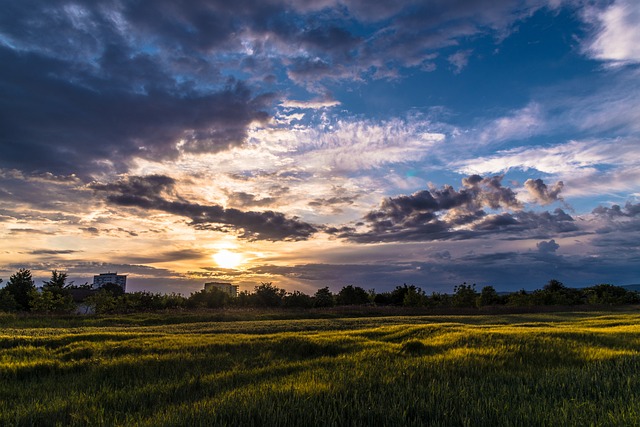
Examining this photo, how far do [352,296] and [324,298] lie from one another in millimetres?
5514

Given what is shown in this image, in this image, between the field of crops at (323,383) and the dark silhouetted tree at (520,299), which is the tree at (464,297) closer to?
the dark silhouetted tree at (520,299)

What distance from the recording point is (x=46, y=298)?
47.5 meters

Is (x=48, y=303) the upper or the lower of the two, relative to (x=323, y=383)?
upper

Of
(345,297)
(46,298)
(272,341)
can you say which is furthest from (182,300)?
(272,341)

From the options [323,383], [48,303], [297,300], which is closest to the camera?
[323,383]

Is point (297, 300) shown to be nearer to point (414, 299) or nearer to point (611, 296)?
point (414, 299)

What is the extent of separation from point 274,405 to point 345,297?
6949 cm

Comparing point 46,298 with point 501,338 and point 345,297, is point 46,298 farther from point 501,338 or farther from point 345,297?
point 501,338

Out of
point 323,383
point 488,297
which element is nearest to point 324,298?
point 488,297

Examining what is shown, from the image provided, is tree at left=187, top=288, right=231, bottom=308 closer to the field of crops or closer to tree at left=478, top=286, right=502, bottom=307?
tree at left=478, top=286, right=502, bottom=307

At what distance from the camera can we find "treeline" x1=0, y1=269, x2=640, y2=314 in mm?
51125

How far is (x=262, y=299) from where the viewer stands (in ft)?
218

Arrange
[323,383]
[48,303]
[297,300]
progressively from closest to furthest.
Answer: [323,383]
[48,303]
[297,300]

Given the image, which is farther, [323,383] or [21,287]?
[21,287]
